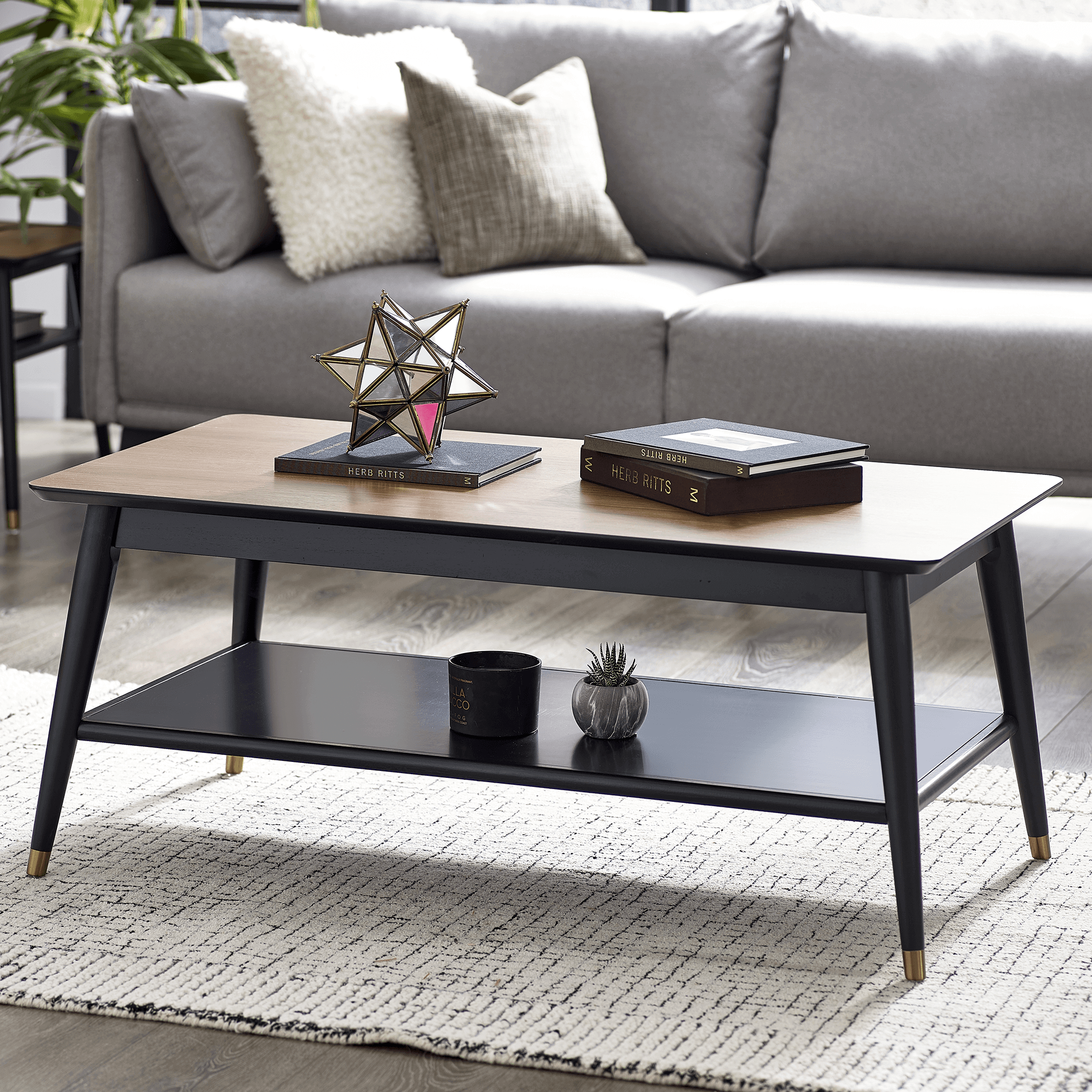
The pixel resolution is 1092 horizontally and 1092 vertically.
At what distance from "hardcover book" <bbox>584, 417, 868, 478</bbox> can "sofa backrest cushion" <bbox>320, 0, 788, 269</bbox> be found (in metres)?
1.68

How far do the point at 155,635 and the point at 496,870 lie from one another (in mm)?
1006

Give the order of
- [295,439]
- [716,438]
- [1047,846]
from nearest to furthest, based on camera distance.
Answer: [716,438]
[1047,846]
[295,439]

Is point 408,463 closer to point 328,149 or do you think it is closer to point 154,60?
point 328,149

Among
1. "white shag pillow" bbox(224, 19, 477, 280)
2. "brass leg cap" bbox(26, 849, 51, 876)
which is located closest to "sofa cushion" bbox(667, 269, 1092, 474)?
"white shag pillow" bbox(224, 19, 477, 280)

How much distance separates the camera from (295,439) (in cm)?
188

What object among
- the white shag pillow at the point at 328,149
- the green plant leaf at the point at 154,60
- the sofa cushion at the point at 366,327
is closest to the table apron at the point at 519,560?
the sofa cushion at the point at 366,327

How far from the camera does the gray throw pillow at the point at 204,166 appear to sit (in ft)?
10.0

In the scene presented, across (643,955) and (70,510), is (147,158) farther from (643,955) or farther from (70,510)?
(643,955)

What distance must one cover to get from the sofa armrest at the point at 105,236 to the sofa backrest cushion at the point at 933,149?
1218 mm

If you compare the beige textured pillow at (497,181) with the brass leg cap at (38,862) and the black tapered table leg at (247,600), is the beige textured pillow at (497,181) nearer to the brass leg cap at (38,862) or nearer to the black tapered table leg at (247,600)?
the black tapered table leg at (247,600)

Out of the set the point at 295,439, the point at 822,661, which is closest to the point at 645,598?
the point at 822,661

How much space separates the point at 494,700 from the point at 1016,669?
0.55 meters

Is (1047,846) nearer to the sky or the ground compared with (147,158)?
nearer to the ground

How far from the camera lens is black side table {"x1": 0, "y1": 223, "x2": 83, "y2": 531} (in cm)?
305
